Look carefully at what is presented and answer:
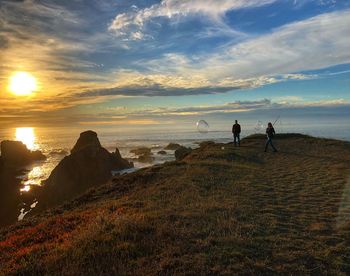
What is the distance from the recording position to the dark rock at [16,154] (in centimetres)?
13350

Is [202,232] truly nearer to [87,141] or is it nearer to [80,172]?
[80,172]

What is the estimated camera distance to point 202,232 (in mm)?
10922

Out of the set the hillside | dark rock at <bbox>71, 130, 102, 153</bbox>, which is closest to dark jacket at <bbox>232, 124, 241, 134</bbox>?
the hillside

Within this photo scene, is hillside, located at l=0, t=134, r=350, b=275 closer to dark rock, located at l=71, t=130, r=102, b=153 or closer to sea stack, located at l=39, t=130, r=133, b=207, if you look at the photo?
sea stack, located at l=39, t=130, r=133, b=207

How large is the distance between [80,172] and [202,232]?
67842mm

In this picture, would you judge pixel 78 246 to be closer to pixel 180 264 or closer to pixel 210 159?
pixel 180 264

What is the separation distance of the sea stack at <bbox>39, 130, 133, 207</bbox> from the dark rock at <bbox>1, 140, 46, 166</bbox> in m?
63.2

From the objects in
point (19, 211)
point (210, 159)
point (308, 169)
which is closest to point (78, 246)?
point (308, 169)

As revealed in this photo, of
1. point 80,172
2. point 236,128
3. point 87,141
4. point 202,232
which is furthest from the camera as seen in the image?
point 87,141

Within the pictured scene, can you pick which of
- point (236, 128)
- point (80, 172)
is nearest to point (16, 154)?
point (80, 172)

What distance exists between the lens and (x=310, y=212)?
13.9m

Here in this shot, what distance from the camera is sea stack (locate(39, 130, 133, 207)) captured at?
67.1 m

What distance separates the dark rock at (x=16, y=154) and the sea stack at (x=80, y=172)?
63183 mm

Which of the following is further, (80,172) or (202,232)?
(80,172)
